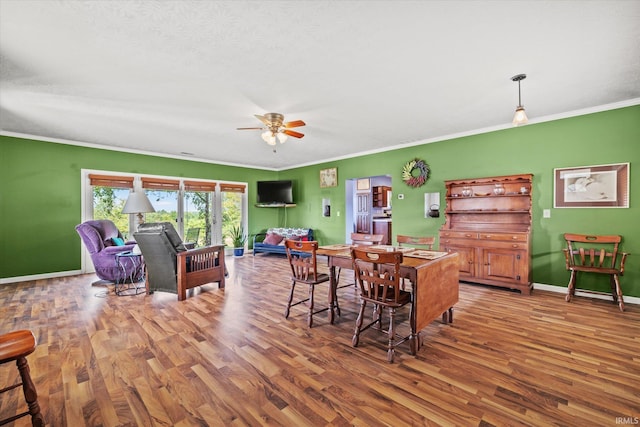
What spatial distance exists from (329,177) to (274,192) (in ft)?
5.36

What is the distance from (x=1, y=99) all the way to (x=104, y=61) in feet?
6.66

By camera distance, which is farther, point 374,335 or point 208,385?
point 374,335

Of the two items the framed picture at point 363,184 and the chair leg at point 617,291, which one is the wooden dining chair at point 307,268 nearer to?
the chair leg at point 617,291

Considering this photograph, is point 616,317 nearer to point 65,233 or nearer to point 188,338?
point 188,338

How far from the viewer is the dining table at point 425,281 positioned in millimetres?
2356

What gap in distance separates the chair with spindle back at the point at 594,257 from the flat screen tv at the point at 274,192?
19.0 feet

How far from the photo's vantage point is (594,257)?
3.83 metres

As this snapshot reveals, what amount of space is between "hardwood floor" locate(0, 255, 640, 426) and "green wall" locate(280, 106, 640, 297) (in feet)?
2.67

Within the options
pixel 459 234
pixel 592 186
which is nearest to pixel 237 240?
pixel 459 234

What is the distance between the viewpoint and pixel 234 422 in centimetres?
163

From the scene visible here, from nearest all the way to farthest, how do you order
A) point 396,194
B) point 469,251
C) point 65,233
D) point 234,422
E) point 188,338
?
point 234,422 → point 188,338 → point 469,251 → point 65,233 → point 396,194

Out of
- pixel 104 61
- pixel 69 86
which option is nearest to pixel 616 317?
pixel 104 61

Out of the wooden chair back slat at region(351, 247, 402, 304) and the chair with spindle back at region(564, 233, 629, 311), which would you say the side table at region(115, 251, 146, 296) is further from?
the chair with spindle back at region(564, 233, 629, 311)

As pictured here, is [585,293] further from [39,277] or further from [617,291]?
[39,277]
